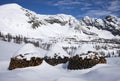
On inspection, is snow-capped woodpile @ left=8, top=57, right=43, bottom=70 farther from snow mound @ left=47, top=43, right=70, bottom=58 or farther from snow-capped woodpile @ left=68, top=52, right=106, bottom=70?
snow mound @ left=47, top=43, right=70, bottom=58

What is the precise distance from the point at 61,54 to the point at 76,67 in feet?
33.1

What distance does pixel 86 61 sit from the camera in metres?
45.0

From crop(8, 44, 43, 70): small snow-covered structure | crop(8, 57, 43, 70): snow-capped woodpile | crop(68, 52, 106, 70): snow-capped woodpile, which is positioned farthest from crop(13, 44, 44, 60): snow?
crop(68, 52, 106, 70): snow-capped woodpile

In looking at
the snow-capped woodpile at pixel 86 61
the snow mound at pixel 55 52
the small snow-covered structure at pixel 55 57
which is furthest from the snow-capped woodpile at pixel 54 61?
the snow-capped woodpile at pixel 86 61

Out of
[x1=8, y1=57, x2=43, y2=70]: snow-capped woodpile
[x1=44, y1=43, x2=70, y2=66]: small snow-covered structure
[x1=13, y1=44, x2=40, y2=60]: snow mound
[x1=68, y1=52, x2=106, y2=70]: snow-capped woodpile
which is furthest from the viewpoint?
[x1=44, y1=43, x2=70, y2=66]: small snow-covered structure

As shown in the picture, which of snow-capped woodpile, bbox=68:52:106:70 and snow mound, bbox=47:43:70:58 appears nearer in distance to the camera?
snow-capped woodpile, bbox=68:52:106:70

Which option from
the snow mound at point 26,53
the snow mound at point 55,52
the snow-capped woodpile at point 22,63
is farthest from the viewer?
the snow mound at point 55,52

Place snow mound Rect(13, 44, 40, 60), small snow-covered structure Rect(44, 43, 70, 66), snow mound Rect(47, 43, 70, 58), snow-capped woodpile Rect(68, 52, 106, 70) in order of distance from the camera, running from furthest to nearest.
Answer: snow mound Rect(47, 43, 70, 58) → small snow-covered structure Rect(44, 43, 70, 66) → snow mound Rect(13, 44, 40, 60) → snow-capped woodpile Rect(68, 52, 106, 70)

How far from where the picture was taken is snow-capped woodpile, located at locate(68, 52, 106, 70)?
4459 cm

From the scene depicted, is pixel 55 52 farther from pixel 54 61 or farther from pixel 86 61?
pixel 86 61

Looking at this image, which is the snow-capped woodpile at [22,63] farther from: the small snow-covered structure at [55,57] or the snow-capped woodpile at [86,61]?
the small snow-covered structure at [55,57]

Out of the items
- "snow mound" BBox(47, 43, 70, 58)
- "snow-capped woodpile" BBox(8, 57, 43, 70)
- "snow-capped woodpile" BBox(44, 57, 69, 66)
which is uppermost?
"snow mound" BBox(47, 43, 70, 58)

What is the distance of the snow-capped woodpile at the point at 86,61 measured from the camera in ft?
146

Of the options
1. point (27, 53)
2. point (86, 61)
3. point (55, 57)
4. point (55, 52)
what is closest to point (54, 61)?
point (55, 57)
